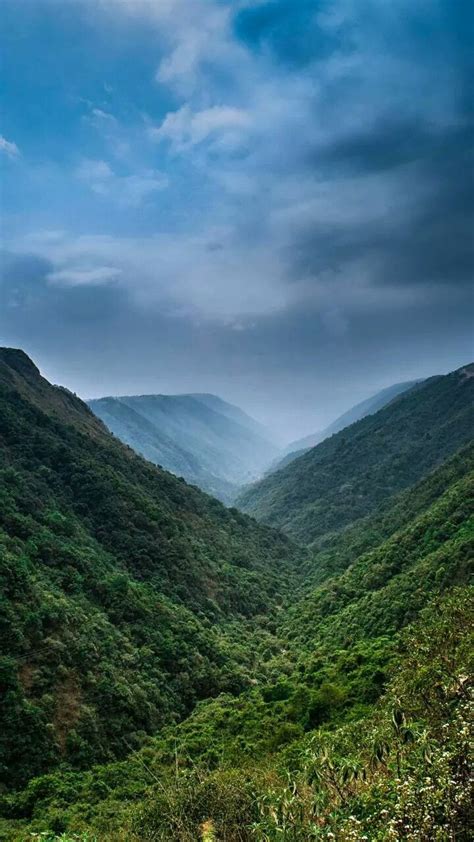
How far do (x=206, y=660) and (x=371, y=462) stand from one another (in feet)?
334

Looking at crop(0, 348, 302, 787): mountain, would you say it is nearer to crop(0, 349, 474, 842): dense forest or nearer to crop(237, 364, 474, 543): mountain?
crop(0, 349, 474, 842): dense forest

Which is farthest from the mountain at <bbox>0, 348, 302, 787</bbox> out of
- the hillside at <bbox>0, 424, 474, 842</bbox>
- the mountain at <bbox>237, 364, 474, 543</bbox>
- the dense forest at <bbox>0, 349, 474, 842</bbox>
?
the mountain at <bbox>237, 364, 474, 543</bbox>

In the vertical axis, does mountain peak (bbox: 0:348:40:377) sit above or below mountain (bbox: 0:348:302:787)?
above

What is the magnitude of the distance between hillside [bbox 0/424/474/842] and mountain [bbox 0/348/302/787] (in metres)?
2.88

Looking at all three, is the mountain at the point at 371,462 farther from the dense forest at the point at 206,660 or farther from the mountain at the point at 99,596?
the mountain at the point at 99,596

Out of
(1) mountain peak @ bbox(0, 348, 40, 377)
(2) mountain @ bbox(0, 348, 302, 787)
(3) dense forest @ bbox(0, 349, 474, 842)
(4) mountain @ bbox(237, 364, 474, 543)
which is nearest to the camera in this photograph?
(3) dense forest @ bbox(0, 349, 474, 842)

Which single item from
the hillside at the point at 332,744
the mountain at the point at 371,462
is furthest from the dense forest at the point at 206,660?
the mountain at the point at 371,462

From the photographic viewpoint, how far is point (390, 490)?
11944 centimetres

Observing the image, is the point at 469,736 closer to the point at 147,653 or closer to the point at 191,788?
the point at 191,788

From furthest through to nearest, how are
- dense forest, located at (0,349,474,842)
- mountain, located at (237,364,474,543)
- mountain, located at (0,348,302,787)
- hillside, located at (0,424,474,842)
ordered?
mountain, located at (237,364,474,543)
mountain, located at (0,348,302,787)
dense forest, located at (0,349,474,842)
hillside, located at (0,424,474,842)

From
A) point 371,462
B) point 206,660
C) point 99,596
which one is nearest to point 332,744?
point 206,660

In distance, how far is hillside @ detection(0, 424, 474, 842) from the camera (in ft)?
48.4

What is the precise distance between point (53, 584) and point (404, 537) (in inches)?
1670

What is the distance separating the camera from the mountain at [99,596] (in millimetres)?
34938
